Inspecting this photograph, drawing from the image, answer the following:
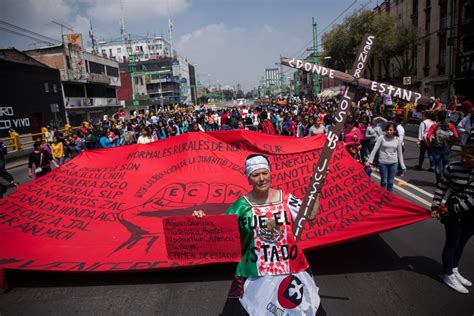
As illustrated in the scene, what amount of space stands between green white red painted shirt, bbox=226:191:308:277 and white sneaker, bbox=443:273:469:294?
86.9 inches

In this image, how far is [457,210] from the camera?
11.8ft

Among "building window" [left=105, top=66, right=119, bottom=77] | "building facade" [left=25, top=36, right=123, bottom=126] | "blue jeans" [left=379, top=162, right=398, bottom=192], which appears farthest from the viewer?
"building window" [left=105, top=66, right=119, bottom=77]

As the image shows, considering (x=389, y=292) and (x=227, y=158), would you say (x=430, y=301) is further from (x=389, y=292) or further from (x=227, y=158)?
(x=227, y=158)

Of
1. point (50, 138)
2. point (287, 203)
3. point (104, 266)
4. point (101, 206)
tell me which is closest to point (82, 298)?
point (104, 266)

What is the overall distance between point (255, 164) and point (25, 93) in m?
40.4

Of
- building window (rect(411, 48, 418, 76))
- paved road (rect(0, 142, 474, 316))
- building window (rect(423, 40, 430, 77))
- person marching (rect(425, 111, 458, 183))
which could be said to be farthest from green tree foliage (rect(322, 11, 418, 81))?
paved road (rect(0, 142, 474, 316))

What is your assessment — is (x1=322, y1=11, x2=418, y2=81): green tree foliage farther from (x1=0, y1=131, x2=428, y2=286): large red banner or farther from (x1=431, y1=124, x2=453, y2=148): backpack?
(x1=0, y1=131, x2=428, y2=286): large red banner

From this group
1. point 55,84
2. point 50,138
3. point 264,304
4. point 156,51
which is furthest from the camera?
point 156,51

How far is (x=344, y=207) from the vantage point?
186 inches

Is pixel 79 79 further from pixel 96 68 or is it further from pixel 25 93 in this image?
pixel 25 93

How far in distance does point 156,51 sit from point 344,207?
139055mm

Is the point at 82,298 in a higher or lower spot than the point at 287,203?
lower

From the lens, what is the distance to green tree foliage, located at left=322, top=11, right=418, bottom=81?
3300 cm

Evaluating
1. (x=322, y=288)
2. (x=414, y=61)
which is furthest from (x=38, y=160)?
(x=414, y=61)
